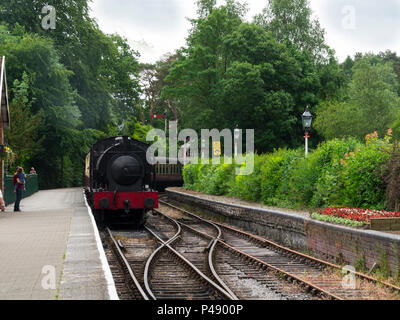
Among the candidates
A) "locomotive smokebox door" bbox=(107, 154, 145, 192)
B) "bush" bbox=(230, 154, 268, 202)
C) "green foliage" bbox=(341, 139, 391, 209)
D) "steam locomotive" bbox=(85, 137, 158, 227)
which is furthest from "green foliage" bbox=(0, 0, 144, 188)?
"green foliage" bbox=(341, 139, 391, 209)

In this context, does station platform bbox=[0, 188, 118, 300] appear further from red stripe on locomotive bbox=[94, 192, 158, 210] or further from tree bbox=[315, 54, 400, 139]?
tree bbox=[315, 54, 400, 139]

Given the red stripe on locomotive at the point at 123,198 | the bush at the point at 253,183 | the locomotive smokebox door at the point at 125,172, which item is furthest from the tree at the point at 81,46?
the red stripe on locomotive at the point at 123,198

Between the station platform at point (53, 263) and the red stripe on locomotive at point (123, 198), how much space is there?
95.5 inches

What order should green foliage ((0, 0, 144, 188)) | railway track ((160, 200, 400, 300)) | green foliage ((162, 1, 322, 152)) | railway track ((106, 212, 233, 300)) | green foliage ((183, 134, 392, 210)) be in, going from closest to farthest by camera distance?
1. railway track ((160, 200, 400, 300))
2. railway track ((106, 212, 233, 300))
3. green foliage ((183, 134, 392, 210))
4. green foliage ((0, 0, 144, 188))
5. green foliage ((162, 1, 322, 152))

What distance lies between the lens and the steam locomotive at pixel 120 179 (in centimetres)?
1875

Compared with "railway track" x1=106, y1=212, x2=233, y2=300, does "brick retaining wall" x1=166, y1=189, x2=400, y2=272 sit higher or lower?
higher

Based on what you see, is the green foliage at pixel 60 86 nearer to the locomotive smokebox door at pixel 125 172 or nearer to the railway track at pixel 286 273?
the locomotive smokebox door at pixel 125 172

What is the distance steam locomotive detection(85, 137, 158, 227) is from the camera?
18750mm

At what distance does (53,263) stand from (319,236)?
6.60 metres

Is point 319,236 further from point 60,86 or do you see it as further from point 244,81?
point 244,81

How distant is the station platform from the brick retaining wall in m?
4.98
